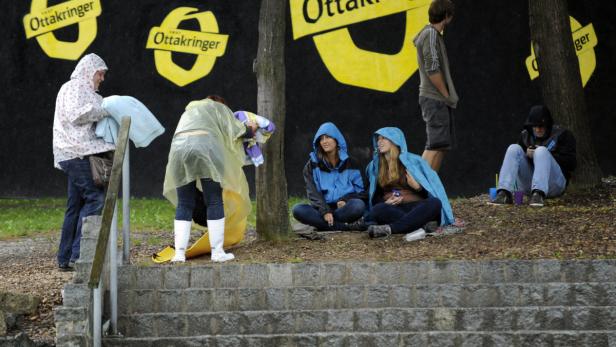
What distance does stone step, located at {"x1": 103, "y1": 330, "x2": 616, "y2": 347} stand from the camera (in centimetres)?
745

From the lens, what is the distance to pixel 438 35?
10648mm

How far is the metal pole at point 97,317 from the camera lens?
7.10 m

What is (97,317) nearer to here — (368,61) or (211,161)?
(211,161)

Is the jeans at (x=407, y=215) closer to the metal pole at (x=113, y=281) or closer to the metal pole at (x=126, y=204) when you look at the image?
the metal pole at (x=126, y=204)

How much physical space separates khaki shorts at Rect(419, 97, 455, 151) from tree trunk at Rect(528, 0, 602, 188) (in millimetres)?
1916

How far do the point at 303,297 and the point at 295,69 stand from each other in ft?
26.7

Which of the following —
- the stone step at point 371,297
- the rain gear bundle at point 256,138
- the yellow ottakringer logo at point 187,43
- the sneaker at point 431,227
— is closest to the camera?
the stone step at point 371,297

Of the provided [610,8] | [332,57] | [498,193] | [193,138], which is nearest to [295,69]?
[332,57]

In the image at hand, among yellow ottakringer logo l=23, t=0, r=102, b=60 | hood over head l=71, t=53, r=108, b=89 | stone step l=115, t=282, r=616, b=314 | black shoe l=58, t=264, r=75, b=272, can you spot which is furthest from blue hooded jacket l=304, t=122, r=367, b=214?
yellow ottakringer logo l=23, t=0, r=102, b=60

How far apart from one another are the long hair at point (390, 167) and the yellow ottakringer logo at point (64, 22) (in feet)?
23.1

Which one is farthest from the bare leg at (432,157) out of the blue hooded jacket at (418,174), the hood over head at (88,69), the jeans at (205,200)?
the hood over head at (88,69)

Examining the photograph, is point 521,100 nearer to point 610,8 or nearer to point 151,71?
point 610,8

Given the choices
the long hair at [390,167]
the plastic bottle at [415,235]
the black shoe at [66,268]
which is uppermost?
the long hair at [390,167]

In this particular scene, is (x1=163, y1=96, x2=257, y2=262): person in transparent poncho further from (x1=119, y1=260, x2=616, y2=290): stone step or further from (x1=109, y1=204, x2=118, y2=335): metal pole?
(x1=109, y1=204, x2=118, y2=335): metal pole
